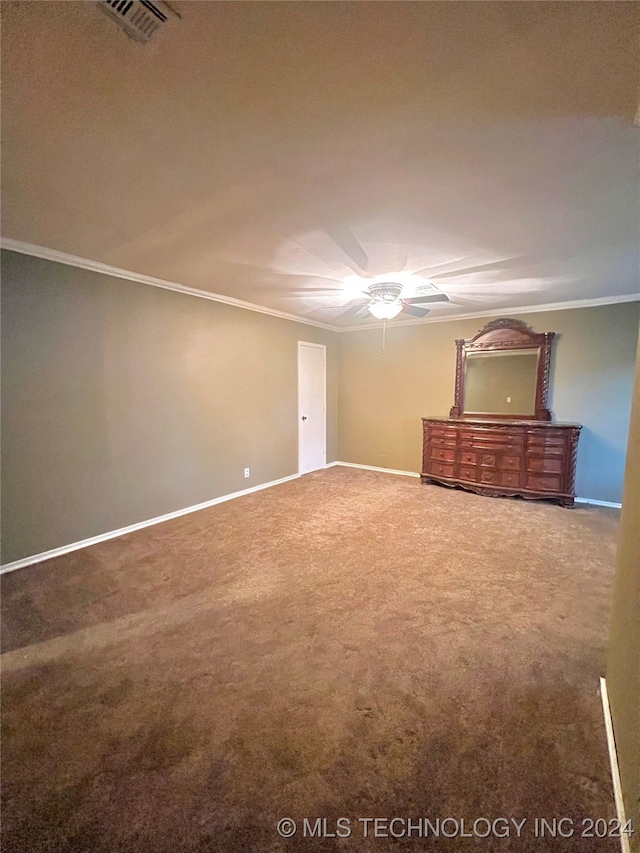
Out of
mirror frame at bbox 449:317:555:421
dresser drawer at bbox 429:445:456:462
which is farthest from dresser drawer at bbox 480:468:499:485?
mirror frame at bbox 449:317:555:421

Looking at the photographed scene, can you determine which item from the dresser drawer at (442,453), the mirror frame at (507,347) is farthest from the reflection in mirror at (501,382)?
the dresser drawer at (442,453)

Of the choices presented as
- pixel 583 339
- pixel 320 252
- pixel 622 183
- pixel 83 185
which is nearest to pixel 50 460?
pixel 83 185

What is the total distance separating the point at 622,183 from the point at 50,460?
4.24 metres

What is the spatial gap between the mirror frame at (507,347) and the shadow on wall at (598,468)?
537mm

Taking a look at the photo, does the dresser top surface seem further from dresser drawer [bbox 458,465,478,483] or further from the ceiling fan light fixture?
the ceiling fan light fixture

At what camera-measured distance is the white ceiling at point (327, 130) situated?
1043mm

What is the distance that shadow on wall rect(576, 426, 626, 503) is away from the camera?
4219 mm

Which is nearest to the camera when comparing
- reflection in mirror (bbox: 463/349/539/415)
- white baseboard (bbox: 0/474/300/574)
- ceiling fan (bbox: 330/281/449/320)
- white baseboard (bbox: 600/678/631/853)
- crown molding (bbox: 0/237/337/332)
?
white baseboard (bbox: 600/678/631/853)

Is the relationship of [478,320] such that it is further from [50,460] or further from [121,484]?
[50,460]

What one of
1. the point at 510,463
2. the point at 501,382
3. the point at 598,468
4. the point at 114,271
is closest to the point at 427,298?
the point at 501,382

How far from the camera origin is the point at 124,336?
3338 millimetres

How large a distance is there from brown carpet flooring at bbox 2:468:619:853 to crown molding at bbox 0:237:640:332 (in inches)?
97.9

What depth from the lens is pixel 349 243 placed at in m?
2.52

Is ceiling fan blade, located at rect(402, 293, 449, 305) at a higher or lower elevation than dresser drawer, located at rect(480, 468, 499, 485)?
higher
